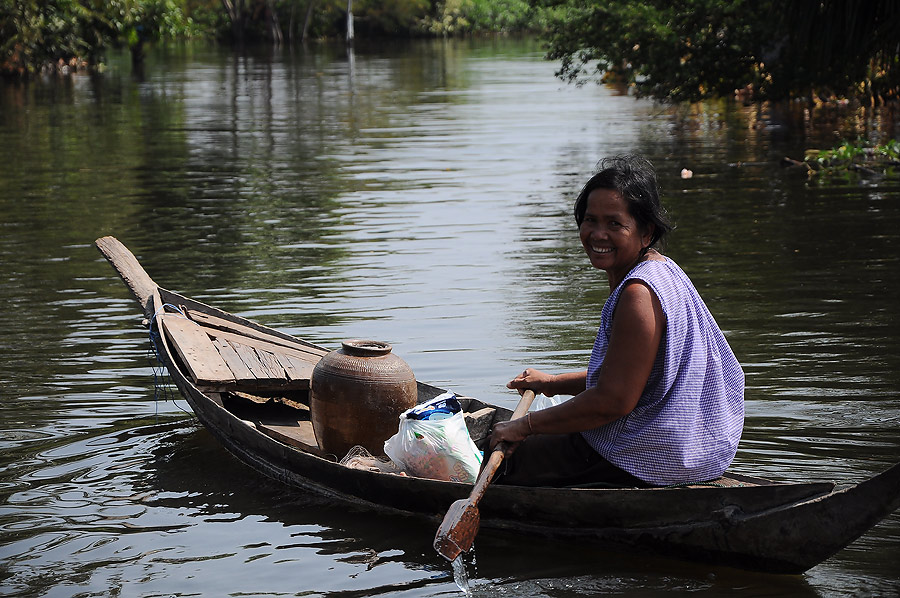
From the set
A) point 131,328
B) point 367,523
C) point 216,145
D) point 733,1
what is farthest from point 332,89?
point 367,523

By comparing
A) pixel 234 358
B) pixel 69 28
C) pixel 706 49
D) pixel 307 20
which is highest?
pixel 307 20

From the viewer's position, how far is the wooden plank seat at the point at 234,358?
259 inches

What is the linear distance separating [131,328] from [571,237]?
5.32 meters

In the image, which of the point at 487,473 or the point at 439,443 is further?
the point at 439,443

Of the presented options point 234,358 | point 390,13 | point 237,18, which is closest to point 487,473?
point 234,358

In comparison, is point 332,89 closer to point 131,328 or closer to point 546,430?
point 131,328

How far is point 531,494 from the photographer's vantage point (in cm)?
492

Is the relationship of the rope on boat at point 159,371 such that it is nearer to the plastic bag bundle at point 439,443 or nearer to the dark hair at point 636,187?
the plastic bag bundle at point 439,443

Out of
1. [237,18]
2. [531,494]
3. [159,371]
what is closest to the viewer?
[531,494]

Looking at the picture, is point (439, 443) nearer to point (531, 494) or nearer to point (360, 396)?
point (531, 494)

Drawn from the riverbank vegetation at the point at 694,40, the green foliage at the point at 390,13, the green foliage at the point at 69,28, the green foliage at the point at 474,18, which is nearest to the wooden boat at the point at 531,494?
the riverbank vegetation at the point at 694,40

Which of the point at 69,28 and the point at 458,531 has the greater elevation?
the point at 69,28

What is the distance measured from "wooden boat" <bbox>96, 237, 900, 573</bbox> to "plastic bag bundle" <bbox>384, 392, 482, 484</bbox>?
0.10 meters

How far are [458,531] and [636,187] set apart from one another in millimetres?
1504
